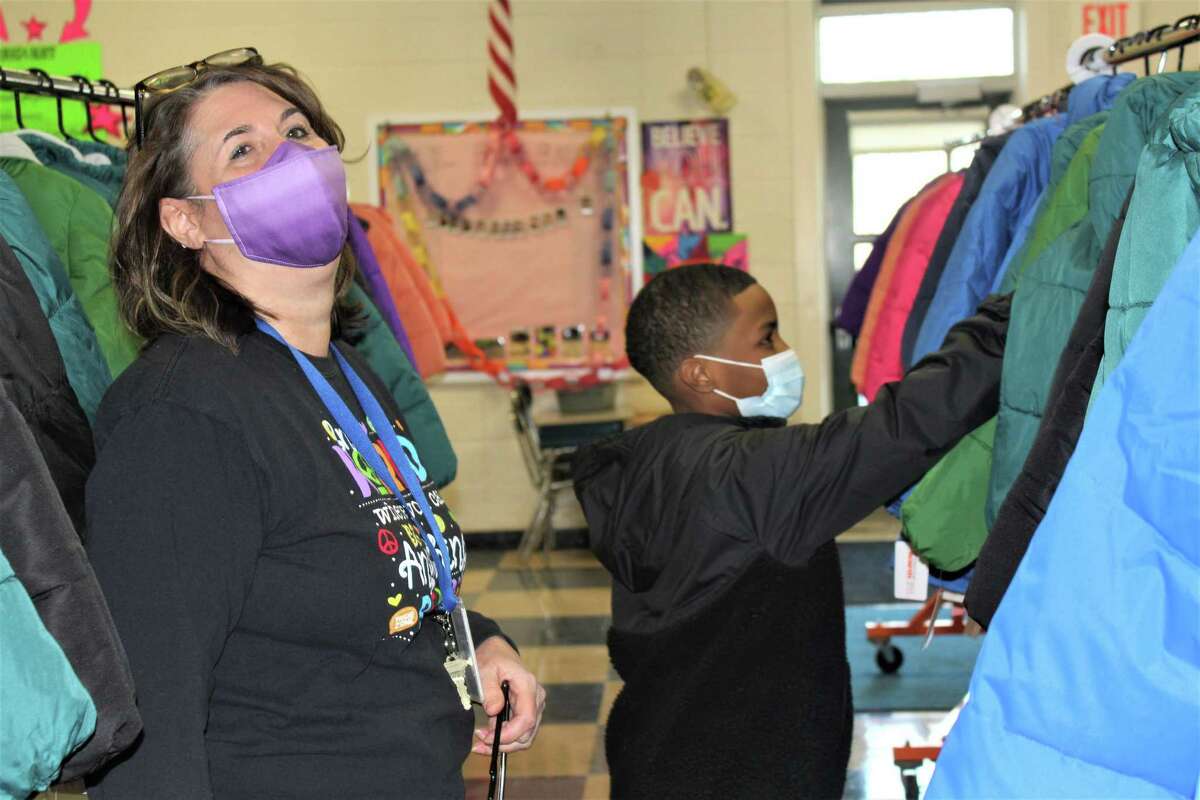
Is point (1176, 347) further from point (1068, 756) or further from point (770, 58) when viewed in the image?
point (770, 58)

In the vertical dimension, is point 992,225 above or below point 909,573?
above

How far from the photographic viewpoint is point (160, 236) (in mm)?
1376

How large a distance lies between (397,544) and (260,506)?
15cm

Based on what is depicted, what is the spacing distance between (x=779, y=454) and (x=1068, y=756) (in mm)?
971

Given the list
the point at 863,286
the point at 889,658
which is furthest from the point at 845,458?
the point at 889,658

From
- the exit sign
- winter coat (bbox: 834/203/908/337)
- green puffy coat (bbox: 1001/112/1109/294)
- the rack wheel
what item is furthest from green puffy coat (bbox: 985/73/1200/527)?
the exit sign

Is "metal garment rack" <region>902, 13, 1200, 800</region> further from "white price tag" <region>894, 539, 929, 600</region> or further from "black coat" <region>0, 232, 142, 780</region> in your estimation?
"black coat" <region>0, 232, 142, 780</region>

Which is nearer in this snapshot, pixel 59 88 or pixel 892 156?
pixel 59 88

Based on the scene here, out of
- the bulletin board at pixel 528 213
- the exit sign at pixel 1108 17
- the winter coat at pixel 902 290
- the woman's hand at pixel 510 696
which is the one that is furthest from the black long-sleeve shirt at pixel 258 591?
the exit sign at pixel 1108 17

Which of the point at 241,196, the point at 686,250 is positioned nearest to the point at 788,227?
the point at 686,250

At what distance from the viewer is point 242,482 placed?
114 cm

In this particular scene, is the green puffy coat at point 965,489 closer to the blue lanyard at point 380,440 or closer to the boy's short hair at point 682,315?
the boy's short hair at point 682,315

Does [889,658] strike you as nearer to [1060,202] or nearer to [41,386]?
[1060,202]

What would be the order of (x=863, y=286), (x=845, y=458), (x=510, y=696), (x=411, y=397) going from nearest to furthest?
(x=510, y=696) < (x=845, y=458) < (x=411, y=397) < (x=863, y=286)
